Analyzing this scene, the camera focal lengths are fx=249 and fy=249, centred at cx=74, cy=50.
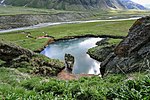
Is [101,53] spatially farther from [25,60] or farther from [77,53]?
[25,60]

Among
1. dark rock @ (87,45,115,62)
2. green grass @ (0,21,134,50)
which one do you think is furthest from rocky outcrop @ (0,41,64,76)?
green grass @ (0,21,134,50)

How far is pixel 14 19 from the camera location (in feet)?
572

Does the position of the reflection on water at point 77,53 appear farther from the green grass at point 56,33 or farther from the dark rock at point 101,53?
the green grass at point 56,33

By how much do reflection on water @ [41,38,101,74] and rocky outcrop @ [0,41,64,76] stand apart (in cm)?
875

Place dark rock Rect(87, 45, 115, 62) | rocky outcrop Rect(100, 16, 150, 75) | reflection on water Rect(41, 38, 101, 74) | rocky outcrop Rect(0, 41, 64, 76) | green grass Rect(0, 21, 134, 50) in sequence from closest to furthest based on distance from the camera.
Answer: rocky outcrop Rect(100, 16, 150, 75)
rocky outcrop Rect(0, 41, 64, 76)
reflection on water Rect(41, 38, 101, 74)
dark rock Rect(87, 45, 115, 62)
green grass Rect(0, 21, 134, 50)

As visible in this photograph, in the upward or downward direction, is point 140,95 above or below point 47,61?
above

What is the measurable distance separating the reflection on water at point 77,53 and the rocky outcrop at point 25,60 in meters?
8.75

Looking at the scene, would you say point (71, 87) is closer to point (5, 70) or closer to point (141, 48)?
point (141, 48)

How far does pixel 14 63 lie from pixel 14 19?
140693 mm

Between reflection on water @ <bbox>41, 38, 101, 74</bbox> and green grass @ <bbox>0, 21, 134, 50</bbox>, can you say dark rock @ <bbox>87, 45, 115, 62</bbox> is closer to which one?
reflection on water @ <bbox>41, 38, 101, 74</bbox>

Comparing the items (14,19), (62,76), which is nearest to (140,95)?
(62,76)

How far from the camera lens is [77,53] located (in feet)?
229

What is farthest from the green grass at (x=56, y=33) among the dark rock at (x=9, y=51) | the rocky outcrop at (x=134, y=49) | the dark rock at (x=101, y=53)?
the rocky outcrop at (x=134, y=49)

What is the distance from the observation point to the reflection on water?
172 ft
